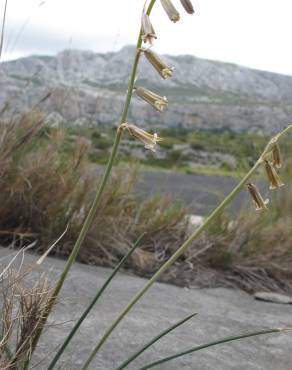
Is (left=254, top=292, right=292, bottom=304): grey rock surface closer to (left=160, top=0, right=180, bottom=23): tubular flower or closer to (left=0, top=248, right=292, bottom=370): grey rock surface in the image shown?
(left=0, top=248, right=292, bottom=370): grey rock surface

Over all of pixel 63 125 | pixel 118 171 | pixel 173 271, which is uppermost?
pixel 63 125

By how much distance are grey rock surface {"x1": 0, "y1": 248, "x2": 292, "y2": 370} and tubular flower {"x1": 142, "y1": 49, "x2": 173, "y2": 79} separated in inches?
31.7

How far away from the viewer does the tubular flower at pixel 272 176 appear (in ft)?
3.98

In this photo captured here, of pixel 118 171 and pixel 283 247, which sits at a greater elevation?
pixel 118 171

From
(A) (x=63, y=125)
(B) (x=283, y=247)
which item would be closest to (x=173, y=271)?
(B) (x=283, y=247)

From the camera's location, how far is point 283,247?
460 centimetres

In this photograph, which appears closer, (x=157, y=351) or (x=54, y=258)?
(x=157, y=351)

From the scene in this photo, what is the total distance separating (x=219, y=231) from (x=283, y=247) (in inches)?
20.1

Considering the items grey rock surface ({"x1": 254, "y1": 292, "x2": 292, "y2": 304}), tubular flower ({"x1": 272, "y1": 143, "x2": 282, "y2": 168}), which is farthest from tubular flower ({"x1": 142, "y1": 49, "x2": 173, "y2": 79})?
grey rock surface ({"x1": 254, "y1": 292, "x2": 292, "y2": 304})

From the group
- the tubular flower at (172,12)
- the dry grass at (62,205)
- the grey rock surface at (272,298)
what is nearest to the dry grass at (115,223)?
the dry grass at (62,205)

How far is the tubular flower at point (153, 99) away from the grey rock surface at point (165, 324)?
2.42 feet

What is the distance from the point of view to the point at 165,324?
8.93 feet

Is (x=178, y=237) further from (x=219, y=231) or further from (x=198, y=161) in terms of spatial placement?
(x=198, y=161)

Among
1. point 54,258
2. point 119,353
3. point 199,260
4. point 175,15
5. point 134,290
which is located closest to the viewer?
point 175,15
